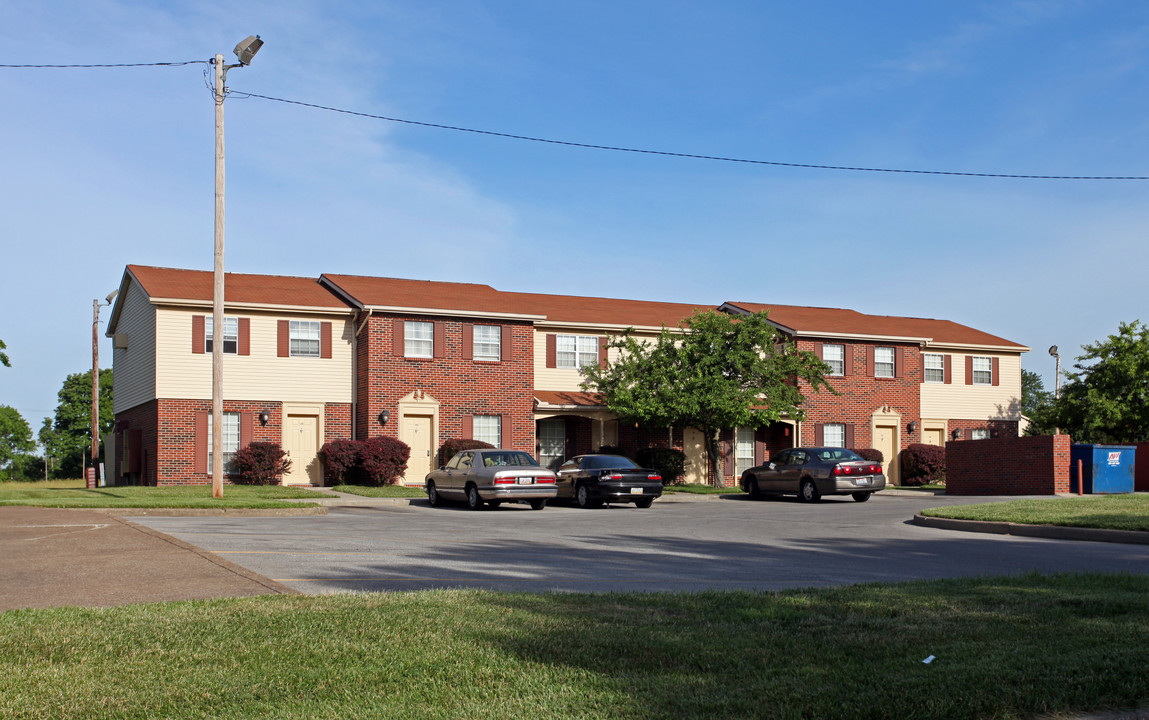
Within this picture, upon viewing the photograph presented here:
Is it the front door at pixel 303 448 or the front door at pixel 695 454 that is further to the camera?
the front door at pixel 695 454

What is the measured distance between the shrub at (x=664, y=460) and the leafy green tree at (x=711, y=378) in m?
1.07

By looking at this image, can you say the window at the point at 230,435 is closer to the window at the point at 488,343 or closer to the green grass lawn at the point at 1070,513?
the window at the point at 488,343

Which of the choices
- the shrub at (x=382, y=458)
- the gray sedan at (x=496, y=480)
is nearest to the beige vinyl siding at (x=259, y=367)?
the shrub at (x=382, y=458)

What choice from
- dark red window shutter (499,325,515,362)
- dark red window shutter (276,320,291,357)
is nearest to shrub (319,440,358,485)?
dark red window shutter (276,320,291,357)

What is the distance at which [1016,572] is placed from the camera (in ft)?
35.6

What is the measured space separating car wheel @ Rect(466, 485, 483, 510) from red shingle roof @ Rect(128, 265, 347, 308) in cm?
1103

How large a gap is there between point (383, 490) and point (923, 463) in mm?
21139

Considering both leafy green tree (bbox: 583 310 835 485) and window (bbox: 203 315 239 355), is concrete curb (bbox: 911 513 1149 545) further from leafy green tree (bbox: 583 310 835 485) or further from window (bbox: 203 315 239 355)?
window (bbox: 203 315 239 355)

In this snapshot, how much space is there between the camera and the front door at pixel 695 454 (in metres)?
37.6

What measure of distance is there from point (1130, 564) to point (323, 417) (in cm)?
2503

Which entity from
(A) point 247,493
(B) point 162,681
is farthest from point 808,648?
(A) point 247,493

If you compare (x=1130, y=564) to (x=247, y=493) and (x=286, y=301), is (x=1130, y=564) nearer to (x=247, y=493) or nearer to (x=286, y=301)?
(x=247, y=493)

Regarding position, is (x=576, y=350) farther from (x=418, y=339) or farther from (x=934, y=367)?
(x=934, y=367)

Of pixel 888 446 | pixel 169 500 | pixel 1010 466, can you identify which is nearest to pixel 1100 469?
pixel 1010 466
